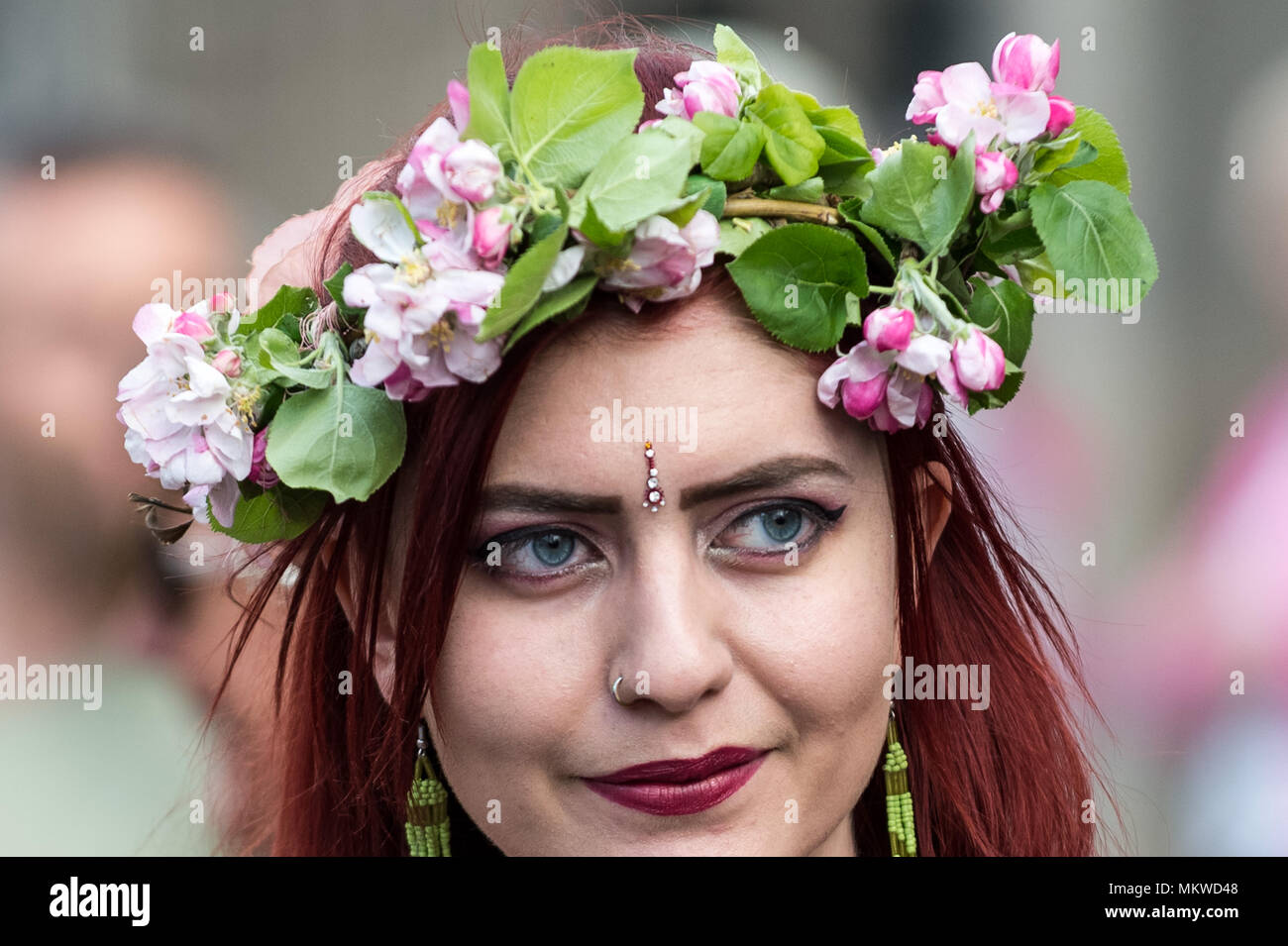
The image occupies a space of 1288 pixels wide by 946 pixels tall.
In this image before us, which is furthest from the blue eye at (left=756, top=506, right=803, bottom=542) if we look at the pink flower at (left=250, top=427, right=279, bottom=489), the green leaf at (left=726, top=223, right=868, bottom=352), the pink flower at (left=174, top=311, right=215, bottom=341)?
the pink flower at (left=174, top=311, right=215, bottom=341)

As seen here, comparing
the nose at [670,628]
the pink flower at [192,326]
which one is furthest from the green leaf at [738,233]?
the pink flower at [192,326]

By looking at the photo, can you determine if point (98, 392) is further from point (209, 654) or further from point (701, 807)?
point (701, 807)

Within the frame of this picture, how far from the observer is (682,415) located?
1713mm

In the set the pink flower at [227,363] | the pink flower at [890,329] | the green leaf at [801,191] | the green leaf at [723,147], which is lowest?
the pink flower at [890,329]

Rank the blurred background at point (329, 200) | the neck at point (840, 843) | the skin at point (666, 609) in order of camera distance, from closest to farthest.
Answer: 1. the skin at point (666, 609)
2. the neck at point (840, 843)
3. the blurred background at point (329, 200)


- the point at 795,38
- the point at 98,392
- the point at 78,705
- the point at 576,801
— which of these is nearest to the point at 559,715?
the point at 576,801

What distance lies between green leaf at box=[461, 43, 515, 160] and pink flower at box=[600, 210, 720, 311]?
0.19 m

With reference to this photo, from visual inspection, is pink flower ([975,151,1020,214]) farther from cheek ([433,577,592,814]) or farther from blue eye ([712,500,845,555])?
cheek ([433,577,592,814])

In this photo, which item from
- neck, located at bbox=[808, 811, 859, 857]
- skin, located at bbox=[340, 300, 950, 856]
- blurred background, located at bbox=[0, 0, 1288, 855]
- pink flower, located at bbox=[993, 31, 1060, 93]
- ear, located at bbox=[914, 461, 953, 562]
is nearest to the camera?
skin, located at bbox=[340, 300, 950, 856]

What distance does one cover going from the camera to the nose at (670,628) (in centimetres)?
164

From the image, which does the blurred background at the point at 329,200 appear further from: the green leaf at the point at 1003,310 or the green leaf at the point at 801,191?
the green leaf at the point at 801,191

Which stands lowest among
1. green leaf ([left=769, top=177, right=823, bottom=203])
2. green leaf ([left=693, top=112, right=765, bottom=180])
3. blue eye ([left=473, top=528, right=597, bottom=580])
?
blue eye ([left=473, top=528, right=597, bottom=580])

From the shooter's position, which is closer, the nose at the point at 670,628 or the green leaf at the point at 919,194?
the nose at the point at 670,628

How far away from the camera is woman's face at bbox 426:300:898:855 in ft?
5.57
